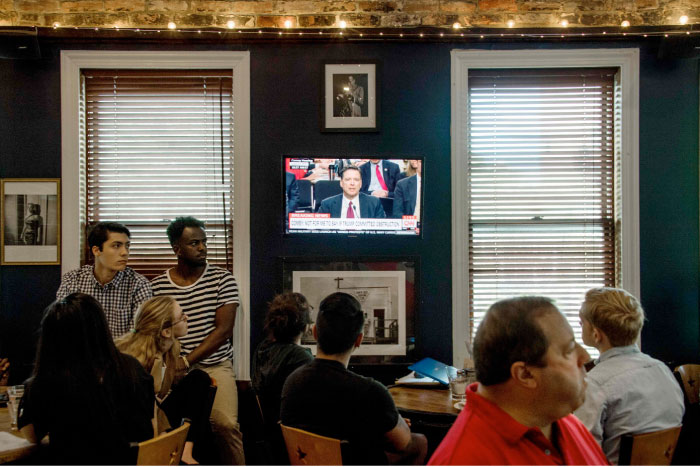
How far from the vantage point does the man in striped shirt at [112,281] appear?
340 centimetres

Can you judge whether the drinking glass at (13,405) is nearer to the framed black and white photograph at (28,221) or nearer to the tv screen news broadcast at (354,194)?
the framed black and white photograph at (28,221)

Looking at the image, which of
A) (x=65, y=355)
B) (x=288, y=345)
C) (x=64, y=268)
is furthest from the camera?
(x=64, y=268)

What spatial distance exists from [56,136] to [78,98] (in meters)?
0.29

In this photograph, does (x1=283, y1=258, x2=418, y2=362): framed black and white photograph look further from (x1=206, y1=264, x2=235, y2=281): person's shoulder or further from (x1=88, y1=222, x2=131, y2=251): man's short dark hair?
(x1=88, y1=222, x2=131, y2=251): man's short dark hair

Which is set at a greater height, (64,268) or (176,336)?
(64,268)

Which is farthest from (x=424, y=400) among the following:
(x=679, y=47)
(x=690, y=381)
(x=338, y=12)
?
(x=679, y=47)

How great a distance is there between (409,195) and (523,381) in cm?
249

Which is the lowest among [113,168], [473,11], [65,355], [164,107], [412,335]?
[412,335]

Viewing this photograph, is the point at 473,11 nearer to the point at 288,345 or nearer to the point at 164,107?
the point at 164,107

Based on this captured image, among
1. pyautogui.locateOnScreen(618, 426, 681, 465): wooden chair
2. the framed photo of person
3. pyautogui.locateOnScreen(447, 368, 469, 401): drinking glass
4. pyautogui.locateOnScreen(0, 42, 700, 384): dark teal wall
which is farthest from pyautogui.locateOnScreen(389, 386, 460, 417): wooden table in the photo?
Answer: the framed photo of person

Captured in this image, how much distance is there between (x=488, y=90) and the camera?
3.89m

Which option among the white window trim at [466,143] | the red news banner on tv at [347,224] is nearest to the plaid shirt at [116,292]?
the red news banner on tv at [347,224]

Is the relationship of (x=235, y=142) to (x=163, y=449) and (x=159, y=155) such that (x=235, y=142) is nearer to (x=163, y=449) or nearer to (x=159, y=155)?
(x=159, y=155)

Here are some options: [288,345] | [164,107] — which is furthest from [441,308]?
[164,107]
